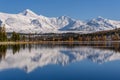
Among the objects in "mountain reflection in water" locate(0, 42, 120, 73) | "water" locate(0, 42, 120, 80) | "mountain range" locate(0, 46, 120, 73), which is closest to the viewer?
"water" locate(0, 42, 120, 80)

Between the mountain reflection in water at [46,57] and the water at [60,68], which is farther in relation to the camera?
the mountain reflection in water at [46,57]

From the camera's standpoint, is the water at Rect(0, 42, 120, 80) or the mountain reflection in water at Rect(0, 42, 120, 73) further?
the mountain reflection in water at Rect(0, 42, 120, 73)

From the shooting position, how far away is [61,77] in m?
24.0

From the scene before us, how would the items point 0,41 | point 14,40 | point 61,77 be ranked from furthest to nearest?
1. point 14,40
2. point 0,41
3. point 61,77

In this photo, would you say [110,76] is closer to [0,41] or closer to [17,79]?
[17,79]

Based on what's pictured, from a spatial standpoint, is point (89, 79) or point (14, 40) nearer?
point (89, 79)

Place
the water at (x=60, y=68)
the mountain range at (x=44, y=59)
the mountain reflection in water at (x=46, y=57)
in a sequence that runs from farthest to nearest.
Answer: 1. the mountain reflection in water at (x=46, y=57)
2. the mountain range at (x=44, y=59)
3. the water at (x=60, y=68)

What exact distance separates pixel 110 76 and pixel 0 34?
130m

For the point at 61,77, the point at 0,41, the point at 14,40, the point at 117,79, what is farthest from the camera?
the point at 14,40

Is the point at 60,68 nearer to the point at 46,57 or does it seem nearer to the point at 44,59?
the point at 44,59

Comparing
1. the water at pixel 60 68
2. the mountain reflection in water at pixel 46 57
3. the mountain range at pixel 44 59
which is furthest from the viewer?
the mountain reflection in water at pixel 46 57

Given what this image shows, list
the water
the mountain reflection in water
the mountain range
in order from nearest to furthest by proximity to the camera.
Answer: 1. the water
2. the mountain range
3. the mountain reflection in water

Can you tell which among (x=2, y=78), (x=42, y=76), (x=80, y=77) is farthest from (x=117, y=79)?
(x=2, y=78)

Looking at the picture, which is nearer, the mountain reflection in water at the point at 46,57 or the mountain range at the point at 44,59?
the mountain range at the point at 44,59
